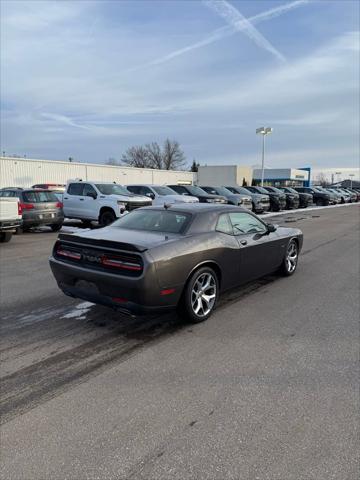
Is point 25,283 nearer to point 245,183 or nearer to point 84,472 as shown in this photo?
point 84,472

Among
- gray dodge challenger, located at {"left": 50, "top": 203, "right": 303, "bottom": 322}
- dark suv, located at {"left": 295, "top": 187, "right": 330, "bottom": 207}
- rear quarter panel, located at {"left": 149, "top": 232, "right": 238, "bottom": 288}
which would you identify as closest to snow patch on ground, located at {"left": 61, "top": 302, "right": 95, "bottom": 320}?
gray dodge challenger, located at {"left": 50, "top": 203, "right": 303, "bottom": 322}

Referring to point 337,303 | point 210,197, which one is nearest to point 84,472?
point 337,303

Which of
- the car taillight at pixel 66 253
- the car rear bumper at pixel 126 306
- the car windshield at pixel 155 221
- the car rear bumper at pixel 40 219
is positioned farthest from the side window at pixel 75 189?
the car rear bumper at pixel 126 306

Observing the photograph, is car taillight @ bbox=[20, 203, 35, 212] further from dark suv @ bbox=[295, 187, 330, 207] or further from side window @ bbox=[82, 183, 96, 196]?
dark suv @ bbox=[295, 187, 330, 207]

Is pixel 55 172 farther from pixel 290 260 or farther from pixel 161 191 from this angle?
pixel 290 260

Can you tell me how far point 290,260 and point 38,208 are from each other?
942cm

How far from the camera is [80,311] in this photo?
501cm

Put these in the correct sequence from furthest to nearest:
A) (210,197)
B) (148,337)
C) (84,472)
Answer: (210,197) → (148,337) → (84,472)

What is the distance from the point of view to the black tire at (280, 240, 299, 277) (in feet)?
22.7

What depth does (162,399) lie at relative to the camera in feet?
10.00

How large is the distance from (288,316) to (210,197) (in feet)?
49.2

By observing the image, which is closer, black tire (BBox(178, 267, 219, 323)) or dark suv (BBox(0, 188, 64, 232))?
black tire (BBox(178, 267, 219, 323))

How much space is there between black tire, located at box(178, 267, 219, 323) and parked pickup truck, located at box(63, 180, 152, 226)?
9.91 meters

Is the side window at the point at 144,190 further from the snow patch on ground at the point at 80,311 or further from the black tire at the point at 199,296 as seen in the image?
the black tire at the point at 199,296
